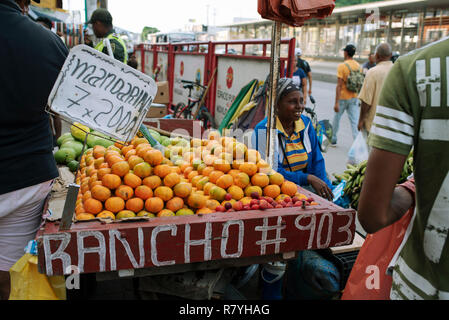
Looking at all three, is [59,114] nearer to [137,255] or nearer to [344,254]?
[137,255]

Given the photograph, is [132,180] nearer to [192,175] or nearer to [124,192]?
[124,192]

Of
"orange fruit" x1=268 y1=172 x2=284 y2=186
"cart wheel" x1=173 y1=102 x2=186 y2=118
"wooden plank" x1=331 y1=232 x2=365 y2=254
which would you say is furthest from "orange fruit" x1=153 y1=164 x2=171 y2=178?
"cart wheel" x1=173 y1=102 x2=186 y2=118

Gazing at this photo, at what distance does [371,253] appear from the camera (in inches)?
67.6

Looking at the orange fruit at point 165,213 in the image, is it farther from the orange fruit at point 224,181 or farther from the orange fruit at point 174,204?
the orange fruit at point 224,181

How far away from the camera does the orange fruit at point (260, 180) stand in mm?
2570

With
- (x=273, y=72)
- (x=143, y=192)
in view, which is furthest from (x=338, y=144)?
(x=143, y=192)

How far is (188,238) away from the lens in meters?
2.04

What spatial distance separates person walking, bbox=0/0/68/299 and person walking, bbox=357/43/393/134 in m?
4.80

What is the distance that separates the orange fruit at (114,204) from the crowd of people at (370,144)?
12.6 inches

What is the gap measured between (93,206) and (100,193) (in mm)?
86

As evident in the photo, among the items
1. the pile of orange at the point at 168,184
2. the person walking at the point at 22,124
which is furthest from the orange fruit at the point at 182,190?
the person walking at the point at 22,124

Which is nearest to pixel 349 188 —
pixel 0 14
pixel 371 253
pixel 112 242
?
pixel 371 253

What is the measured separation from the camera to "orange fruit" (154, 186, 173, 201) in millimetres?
2324

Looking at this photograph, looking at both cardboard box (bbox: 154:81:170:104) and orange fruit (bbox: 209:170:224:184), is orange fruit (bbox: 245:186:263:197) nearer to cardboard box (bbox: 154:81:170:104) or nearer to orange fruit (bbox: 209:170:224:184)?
orange fruit (bbox: 209:170:224:184)
